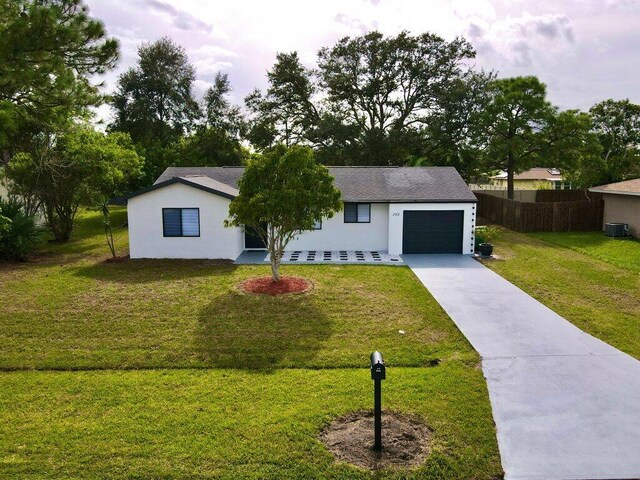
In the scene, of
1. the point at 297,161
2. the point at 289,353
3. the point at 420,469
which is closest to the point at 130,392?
the point at 289,353

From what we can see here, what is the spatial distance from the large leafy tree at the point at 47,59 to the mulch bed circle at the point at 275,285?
6764 mm

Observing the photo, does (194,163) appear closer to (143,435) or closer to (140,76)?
(140,76)

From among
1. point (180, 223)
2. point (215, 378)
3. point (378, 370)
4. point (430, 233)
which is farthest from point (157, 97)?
point (378, 370)

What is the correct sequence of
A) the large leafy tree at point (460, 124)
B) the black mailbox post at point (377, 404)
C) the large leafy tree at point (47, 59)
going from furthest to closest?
the large leafy tree at point (460, 124)
the large leafy tree at point (47, 59)
the black mailbox post at point (377, 404)

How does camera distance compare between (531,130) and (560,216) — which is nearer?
(560,216)

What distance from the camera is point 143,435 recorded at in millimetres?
6809

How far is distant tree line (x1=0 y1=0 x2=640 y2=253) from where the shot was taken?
21828 millimetres

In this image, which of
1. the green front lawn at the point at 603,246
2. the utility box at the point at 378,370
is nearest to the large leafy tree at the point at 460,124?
the green front lawn at the point at 603,246

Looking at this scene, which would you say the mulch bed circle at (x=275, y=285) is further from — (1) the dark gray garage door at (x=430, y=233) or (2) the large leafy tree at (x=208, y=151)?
(2) the large leafy tree at (x=208, y=151)

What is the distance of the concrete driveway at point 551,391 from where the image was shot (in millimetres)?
6367

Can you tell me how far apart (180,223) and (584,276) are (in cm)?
1412

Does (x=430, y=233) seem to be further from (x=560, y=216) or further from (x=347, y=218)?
(x=560, y=216)

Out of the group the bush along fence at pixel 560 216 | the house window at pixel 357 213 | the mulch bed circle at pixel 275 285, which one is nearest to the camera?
the mulch bed circle at pixel 275 285

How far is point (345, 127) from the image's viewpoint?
1357 inches
